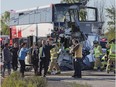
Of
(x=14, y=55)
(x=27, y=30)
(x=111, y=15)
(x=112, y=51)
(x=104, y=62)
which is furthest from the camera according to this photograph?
(x=111, y=15)

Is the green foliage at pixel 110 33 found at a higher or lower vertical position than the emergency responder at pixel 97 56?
higher

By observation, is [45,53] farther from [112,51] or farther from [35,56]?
[112,51]

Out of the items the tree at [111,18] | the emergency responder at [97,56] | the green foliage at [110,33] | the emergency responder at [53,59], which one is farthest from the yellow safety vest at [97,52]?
the tree at [111,18]

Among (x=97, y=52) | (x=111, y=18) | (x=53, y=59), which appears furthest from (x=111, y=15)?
(x=53, y=59)

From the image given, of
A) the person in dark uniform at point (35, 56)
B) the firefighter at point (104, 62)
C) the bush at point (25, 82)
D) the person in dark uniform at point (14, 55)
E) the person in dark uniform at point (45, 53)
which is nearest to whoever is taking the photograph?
the bush at point (25, 82)

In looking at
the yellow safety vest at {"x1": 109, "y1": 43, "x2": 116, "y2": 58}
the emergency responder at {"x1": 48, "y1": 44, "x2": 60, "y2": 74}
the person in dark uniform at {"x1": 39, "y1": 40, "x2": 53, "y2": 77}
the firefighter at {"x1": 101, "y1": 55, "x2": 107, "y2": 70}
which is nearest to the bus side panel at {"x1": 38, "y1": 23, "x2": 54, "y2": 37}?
the firefighter at {"x1": 101, "y1": 55, "x2": 107, "y2": 70}

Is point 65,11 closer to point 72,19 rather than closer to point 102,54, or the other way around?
point 72,19

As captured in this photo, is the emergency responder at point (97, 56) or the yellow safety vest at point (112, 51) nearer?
the yellow safety vest at point (112, 51)

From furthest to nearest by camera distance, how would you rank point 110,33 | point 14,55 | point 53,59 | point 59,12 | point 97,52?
point 110,33
point 59,12
point 97,52
point 14,55
point 53,59

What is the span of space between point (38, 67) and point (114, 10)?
155 feet

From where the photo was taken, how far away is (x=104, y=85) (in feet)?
52.2

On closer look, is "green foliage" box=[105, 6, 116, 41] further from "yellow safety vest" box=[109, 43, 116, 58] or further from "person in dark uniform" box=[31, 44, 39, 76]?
"person in dark uniform" box=[31, 44, 39, 76]

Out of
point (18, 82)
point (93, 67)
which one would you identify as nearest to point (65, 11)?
point (93, 67)

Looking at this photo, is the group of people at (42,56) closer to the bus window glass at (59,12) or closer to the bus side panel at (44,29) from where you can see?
the bus window glass at (59,12)
